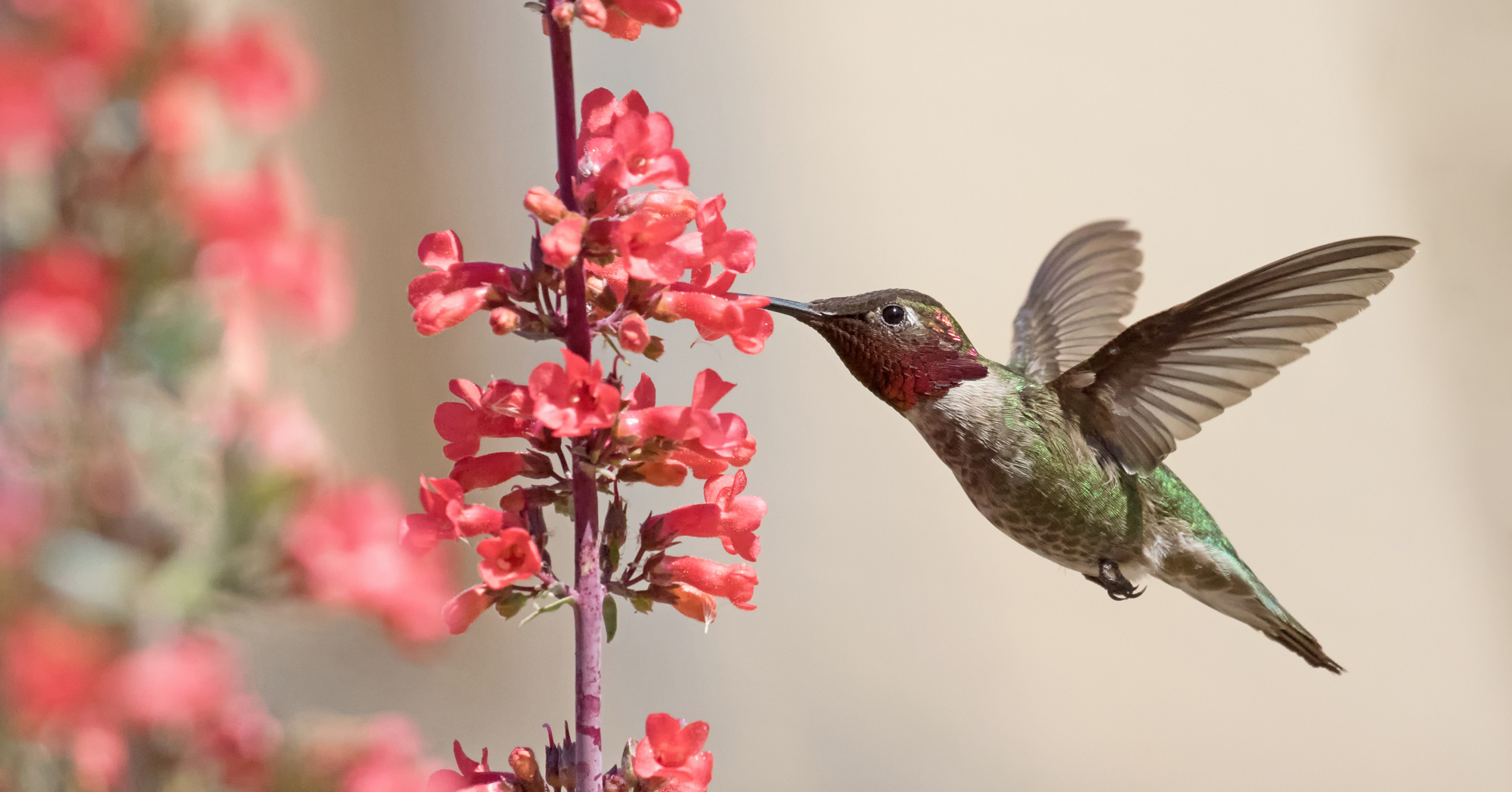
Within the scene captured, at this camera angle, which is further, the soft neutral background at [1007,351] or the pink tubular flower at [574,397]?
the soft neutral background at [1007,351]

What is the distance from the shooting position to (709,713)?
2.37 meters

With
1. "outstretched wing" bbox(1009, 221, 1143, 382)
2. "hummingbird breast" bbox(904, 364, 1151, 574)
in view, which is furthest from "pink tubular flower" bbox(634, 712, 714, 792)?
A: "outstretched wing" bbox(1009, 221, 1143, 382)

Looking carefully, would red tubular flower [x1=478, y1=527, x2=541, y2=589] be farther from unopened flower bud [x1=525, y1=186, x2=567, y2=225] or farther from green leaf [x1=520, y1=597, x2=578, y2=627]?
unopened flower bud [x1=525, y1=186, x2=567, y2=225]

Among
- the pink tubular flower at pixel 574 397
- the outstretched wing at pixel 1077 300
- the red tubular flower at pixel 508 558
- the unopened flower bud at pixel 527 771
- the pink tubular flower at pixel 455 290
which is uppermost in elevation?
the outstretched wing at pixel 1077 300

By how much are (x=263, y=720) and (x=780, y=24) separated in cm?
199

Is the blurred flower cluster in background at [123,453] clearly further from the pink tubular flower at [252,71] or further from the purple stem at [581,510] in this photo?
the purple stem at [581,510]

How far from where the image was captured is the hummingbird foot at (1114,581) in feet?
4.30

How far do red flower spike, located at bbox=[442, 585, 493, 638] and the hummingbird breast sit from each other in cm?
69

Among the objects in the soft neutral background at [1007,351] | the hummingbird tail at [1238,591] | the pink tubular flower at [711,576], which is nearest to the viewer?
the pink tubular flower at [711,576]

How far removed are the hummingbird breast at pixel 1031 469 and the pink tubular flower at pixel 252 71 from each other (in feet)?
2.33

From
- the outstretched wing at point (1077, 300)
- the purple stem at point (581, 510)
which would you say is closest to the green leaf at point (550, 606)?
the purple stem at point (581, 510)

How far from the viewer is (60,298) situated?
0.51m

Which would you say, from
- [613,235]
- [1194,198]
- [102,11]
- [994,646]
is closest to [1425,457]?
[1194,198]

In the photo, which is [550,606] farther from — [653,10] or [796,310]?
[796,310]
